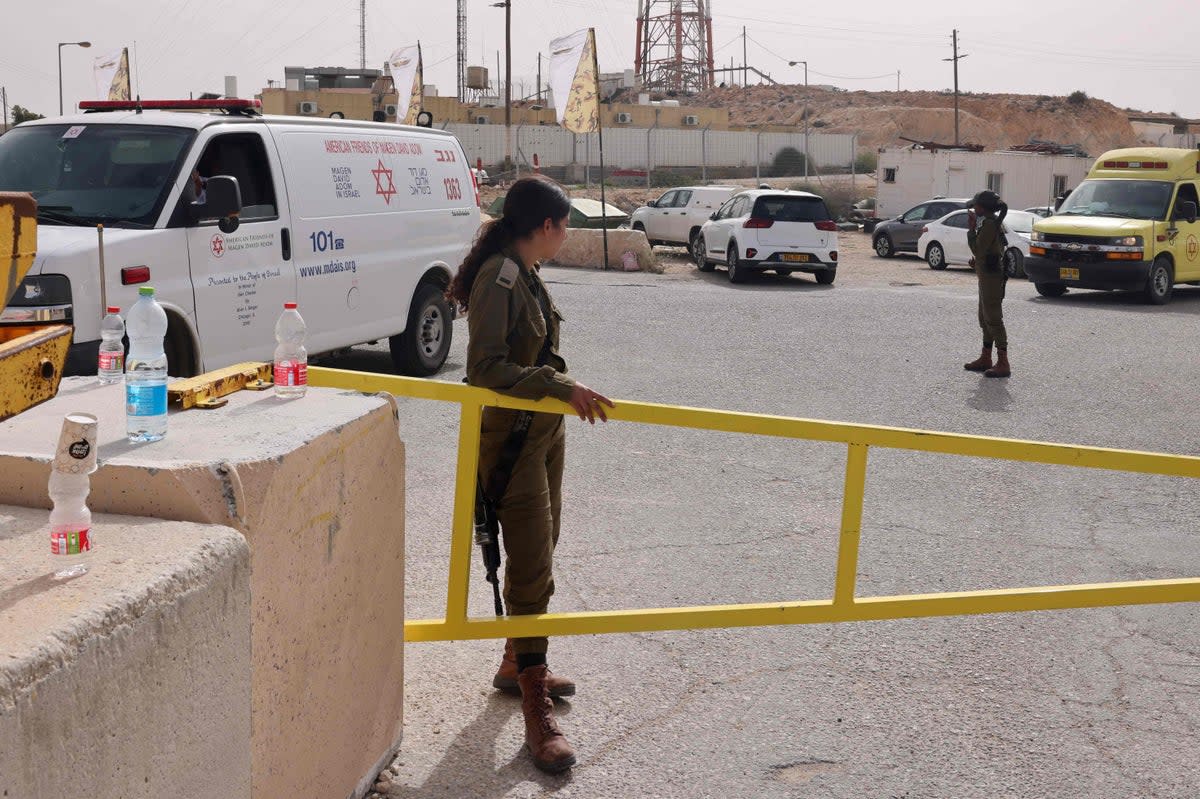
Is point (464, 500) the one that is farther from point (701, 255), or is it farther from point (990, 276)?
point (701, 255)

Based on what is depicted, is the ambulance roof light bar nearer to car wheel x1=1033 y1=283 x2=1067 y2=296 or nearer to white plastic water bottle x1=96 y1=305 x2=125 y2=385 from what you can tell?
white plastic water bottle x1=96 y1=305 x2=125 y2=385

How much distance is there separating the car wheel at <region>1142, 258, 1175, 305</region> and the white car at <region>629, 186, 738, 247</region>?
9.35 metres

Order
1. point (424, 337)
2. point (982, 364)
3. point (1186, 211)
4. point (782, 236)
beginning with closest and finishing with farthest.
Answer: point (424, 337)
point (982, 364)
point (1186, 211)
point (782, 236)

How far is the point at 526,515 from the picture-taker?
4.08m

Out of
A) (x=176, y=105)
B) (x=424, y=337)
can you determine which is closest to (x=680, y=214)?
(x=424, y=337)

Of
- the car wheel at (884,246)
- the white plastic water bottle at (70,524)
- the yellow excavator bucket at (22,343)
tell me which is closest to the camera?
the white plastic water bottle at (70,524)

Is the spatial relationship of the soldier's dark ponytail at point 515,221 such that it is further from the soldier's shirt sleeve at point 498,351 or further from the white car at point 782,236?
the white car at point 782,236

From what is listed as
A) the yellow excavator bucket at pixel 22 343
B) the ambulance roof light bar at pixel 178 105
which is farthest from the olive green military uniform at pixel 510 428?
the ambulance roof light bar at pixel 178 105

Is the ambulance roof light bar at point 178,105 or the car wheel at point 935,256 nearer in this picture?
the ambulance roof light bar at point 178,105

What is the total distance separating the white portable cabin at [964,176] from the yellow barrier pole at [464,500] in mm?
37603

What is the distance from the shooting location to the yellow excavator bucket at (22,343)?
2.85 m

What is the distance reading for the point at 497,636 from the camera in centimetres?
405

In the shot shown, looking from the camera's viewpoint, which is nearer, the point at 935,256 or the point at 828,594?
the point at 828,594

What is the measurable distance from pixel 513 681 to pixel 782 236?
713 inches
